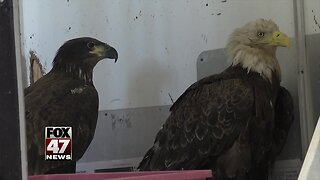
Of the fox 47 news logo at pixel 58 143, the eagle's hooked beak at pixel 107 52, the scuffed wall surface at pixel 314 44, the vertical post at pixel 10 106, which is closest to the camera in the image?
the vertical post at pixel 10 106

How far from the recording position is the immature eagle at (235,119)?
6.03ft

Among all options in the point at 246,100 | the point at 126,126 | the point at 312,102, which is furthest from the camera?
the point at 126,126

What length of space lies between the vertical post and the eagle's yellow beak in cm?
105

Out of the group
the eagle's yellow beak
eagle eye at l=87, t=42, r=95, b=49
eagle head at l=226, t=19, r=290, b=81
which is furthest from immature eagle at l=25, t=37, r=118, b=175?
the eagle's yellow beak

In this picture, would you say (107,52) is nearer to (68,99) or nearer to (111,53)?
(111,53)

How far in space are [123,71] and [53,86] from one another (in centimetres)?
22

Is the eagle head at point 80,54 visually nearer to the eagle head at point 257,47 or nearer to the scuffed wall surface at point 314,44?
the eagle head at point 257,47

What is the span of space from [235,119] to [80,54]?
559mm

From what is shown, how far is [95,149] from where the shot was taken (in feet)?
6.69

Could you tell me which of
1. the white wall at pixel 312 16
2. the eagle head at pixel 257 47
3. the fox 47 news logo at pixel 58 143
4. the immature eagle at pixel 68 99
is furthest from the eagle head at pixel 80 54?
the white wall at pixel 312 16

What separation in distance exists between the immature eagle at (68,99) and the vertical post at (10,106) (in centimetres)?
91

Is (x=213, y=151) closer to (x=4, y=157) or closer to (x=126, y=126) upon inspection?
(x=126, y=126)

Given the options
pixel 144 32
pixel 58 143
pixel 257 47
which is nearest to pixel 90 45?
pixel 144 32

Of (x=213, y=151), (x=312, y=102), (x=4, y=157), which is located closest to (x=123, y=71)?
(x=213, y=151)
